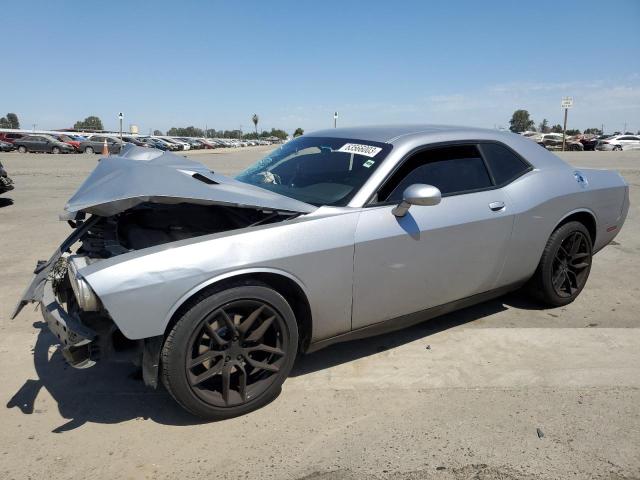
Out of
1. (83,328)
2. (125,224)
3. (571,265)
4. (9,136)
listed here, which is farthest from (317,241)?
(9,136)

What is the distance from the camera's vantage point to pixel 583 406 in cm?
295

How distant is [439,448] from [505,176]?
218cm

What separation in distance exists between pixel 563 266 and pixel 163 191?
3365 mm

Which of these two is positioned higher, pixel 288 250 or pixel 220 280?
pixel 288 250

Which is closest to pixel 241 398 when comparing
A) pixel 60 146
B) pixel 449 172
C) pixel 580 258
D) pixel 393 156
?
pixel 393 156

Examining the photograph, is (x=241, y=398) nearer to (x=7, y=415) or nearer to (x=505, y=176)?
(x=7, y=415)

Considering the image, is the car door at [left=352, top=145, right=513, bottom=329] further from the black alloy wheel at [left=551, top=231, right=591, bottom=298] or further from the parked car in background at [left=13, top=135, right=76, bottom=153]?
the parked car in background at [left=13, top=135, right=76, bottom=153]

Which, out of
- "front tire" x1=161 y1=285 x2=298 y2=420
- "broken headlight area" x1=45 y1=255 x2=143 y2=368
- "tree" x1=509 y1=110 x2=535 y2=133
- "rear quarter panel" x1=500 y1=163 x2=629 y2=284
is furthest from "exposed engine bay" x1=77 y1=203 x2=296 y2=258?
"tree" x1=509 y1=110 x2=535 y2=133

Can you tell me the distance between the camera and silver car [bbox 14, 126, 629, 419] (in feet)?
8.42

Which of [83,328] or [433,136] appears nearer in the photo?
[83,328]

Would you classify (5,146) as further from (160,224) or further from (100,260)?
(100,260)

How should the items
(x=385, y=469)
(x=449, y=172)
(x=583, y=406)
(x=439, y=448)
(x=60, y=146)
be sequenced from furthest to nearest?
(x=60, y=146)
(x=449, y=172)
(x=583, y=406)
(x=439, y=448)
(x=385, y=469)

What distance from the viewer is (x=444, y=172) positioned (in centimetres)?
359

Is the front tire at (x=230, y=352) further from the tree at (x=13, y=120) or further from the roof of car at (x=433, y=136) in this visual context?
the tree at (x=13, y=120)
